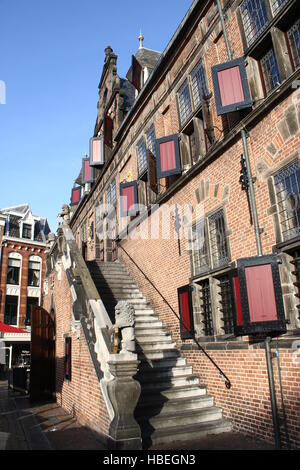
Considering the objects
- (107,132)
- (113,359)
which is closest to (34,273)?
(107,132)

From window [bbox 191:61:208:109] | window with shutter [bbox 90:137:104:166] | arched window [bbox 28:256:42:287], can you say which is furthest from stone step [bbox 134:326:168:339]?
arched window [bbox 28:256:42:287]

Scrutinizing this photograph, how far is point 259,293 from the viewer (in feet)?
19.2

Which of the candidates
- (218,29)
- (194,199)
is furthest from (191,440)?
(218,29)

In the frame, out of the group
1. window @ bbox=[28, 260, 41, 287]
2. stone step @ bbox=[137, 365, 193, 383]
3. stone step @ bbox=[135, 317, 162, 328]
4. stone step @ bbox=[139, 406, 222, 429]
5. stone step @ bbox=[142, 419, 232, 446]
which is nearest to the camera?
stone step @ bbox=[142, 419, 232, 446]

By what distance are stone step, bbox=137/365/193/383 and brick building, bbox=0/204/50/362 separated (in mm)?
23656

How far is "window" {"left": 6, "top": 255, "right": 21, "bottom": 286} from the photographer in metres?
31.3

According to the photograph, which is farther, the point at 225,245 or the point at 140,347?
the point at 140,347

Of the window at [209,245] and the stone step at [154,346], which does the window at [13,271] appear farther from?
the window at [209,245]

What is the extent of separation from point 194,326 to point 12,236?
28.5m

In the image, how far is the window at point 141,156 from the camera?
502 inches

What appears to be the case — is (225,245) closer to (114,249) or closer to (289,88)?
(289,88)

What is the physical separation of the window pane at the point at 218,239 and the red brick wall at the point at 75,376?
3.46 metres

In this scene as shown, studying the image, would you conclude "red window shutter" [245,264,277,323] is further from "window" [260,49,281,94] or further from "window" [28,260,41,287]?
"window" [28,260,41,287]

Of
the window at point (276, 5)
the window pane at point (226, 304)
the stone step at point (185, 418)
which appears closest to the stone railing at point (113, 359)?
the stone step at point (185, 418)
